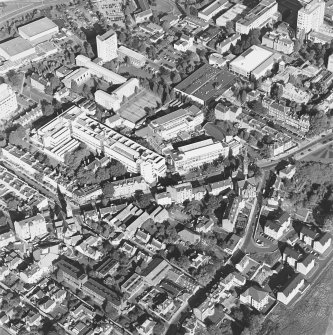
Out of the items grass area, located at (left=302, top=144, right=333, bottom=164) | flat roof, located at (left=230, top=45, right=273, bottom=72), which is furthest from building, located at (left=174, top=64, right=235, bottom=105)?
grass area, located at (left=302, top=144, right=333, bottom=164)

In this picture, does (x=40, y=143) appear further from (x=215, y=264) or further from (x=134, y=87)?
(x=215, y=264)

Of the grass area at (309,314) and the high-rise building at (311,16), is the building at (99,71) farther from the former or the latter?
the grass area at (309,314)

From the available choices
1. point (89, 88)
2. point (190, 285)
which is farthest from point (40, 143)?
point (190, 285)

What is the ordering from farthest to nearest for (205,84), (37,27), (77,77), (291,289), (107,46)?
(37,27) → (107,46) → (77,77) → (205,84) → (291,289)

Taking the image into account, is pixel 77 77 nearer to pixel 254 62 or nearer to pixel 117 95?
pixel 117 95

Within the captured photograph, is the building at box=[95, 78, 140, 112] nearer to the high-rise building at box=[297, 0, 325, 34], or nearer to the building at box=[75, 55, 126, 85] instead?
the building at box=[75, 55, 126, 85]

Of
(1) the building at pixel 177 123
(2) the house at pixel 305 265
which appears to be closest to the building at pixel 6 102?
(1) the building at pixel 177 123

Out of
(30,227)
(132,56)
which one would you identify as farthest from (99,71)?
(30,227)
